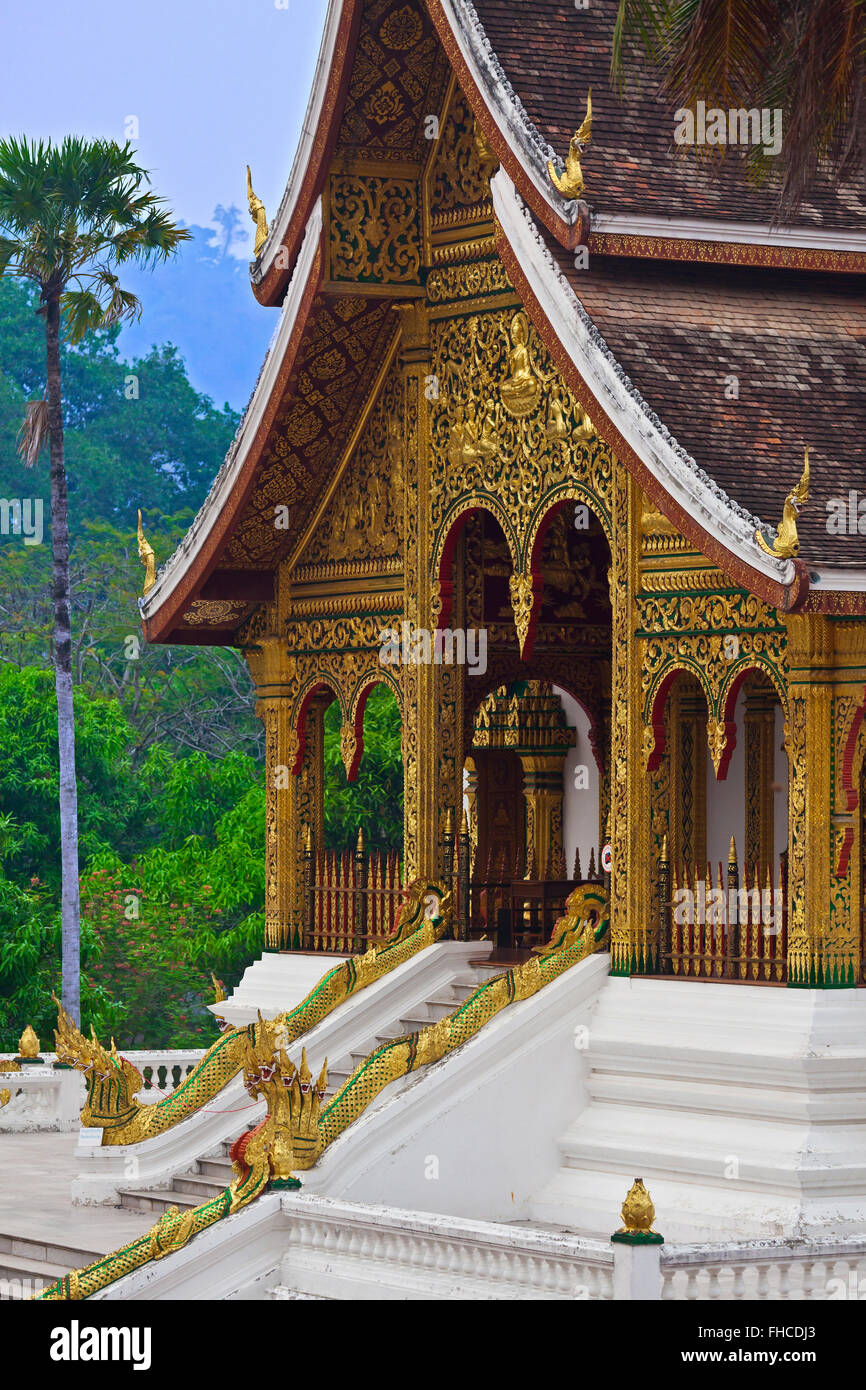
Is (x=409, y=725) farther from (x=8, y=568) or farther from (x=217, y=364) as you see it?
(x=217, y=364)

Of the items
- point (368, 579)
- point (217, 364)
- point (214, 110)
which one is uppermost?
point (214, 110)

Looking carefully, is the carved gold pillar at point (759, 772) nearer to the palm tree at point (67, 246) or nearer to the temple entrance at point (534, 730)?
the temple entrance at point (534, 730)

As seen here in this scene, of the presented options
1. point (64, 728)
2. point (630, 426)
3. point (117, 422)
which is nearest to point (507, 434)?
point (630, 426)

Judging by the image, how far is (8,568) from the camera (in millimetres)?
42906

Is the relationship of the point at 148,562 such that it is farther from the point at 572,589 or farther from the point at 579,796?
the point at 579,796

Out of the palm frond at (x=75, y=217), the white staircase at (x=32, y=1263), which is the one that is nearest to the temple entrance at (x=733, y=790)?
the white staircase at (x=32, y=1263)

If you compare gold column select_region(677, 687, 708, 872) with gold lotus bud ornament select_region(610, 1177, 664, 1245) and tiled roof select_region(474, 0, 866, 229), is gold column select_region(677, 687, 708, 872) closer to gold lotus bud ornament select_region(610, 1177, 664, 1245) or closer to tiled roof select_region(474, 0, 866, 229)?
tiled roof select_region(474, 0, 866, 229)

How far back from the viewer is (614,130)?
15.4 meters

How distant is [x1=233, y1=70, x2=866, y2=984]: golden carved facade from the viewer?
13.8m

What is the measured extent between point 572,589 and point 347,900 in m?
2.67

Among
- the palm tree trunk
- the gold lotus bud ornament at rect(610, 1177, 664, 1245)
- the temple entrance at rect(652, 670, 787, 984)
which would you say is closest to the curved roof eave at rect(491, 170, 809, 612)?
the temple entrance at rect(652, 670, 787, 984)

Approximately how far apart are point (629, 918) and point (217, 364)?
392 feet

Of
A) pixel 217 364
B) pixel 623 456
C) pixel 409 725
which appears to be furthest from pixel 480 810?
pixel 217 364

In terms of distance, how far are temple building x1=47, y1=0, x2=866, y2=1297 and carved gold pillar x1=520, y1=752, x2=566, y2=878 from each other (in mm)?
27
